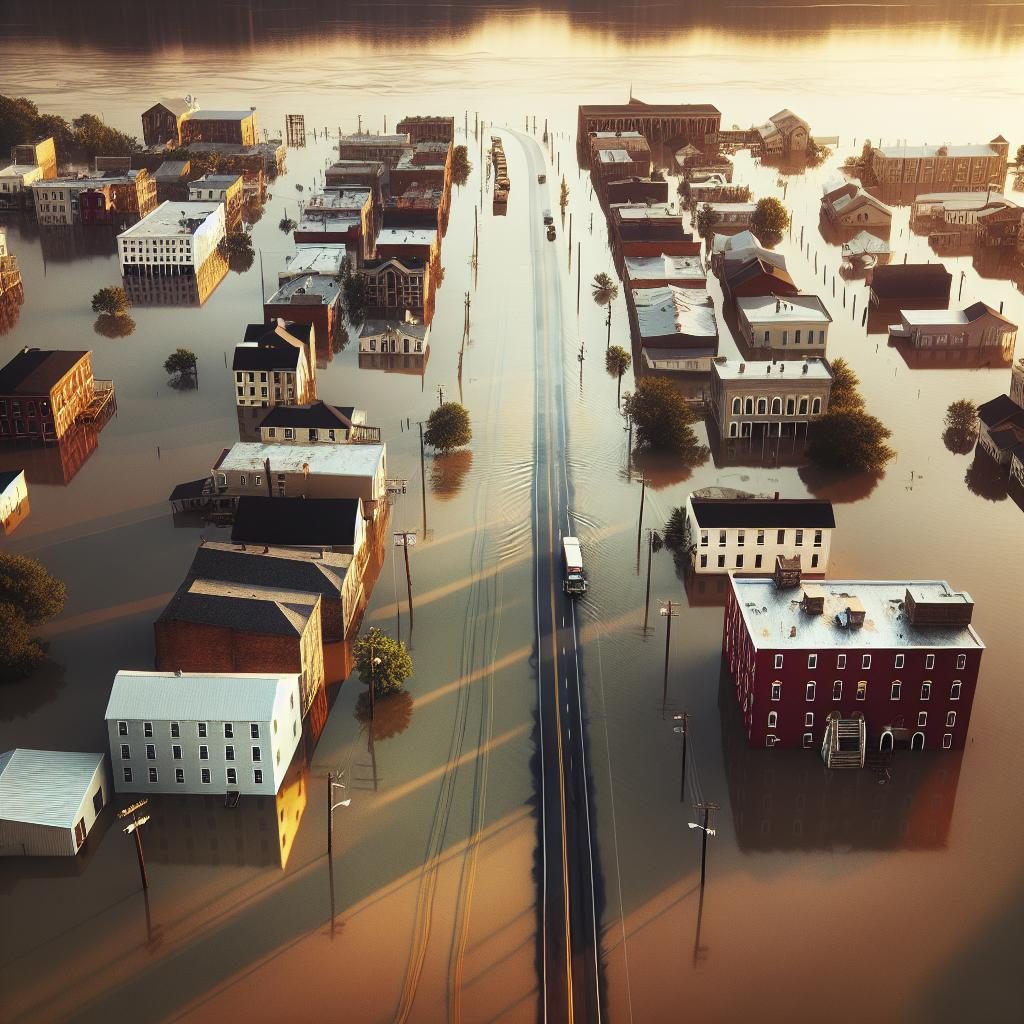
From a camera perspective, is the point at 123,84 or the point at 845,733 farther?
the point at 123,84

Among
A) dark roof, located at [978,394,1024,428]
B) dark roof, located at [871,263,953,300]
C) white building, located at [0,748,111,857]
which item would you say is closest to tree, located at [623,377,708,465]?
dark roof, located at [978,394,1024,428]

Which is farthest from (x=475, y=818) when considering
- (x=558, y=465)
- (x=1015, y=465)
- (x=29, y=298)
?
(x=29, y=298)

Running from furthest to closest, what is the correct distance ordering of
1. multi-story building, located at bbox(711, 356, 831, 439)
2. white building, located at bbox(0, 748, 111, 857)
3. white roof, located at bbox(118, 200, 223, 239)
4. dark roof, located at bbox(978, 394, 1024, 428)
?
white roof, located at bbox(118, 200, 223, 239)
multi-story building, located at bbox(711, 356, 831, 439)
dark roof, located at bbox(978, 394, 1024, 428)
white building, located at bbox(0, 748, 111, 857)

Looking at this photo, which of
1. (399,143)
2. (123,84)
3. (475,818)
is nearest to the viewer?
(475,818)

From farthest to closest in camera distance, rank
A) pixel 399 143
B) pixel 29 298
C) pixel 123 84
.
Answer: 1. pixel 123 84
2. pixel 399 143
3. pixel 29 298

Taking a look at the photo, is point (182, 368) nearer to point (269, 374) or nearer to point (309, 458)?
point (269, 374)

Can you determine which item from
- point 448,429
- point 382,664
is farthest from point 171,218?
point 382,664

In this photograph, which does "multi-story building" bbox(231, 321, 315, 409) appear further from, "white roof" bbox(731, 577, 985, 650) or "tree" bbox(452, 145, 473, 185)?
"tree" bbox(452, 145, 473, 185)

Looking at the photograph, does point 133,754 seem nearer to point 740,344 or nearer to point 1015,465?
point 1015,465
